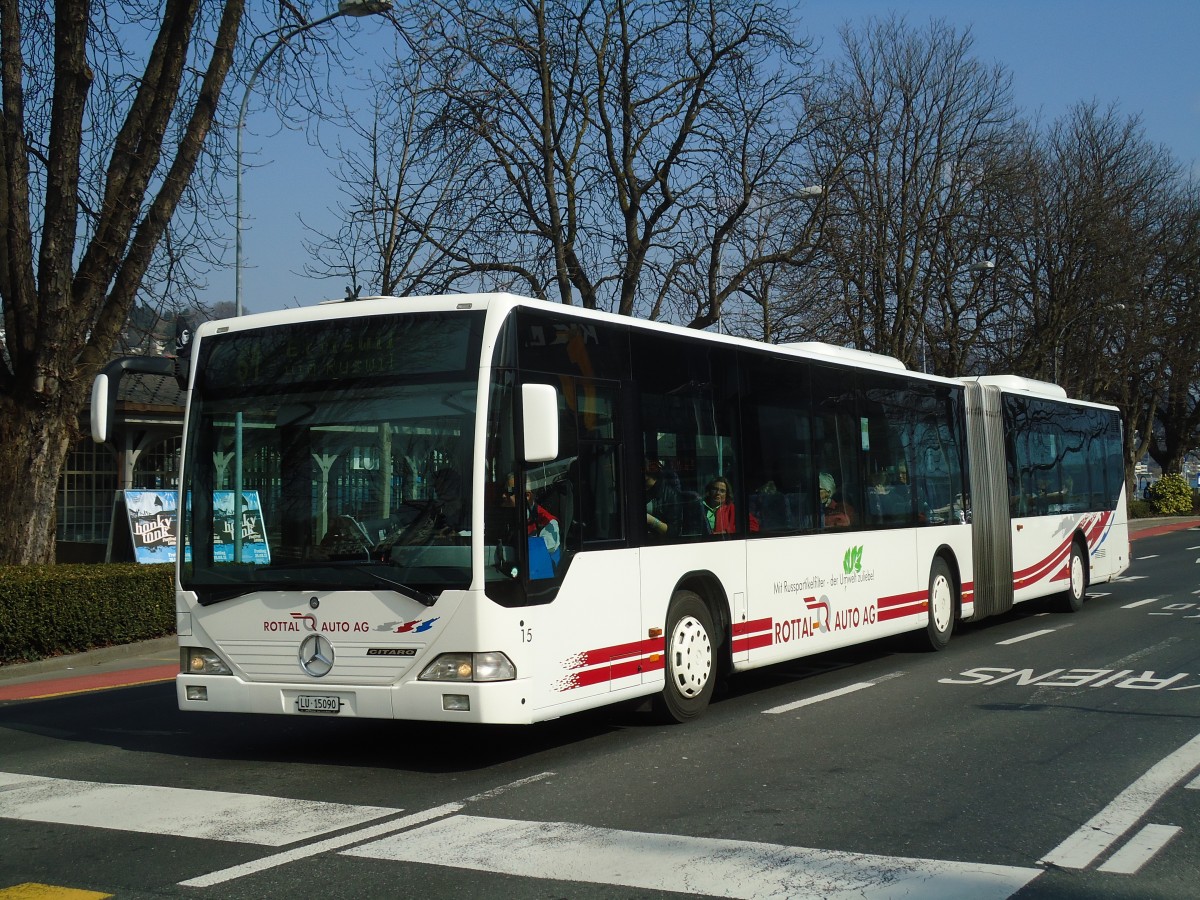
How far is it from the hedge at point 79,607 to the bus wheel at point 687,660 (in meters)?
8.42

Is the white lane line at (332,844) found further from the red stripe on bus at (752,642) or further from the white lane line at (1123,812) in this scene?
the red stripe on bus at (752,642)

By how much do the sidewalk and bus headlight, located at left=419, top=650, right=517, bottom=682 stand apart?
6413 millimetres

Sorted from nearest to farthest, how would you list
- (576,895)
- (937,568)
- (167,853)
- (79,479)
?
(576,895) → (167,853) → (937,568) → (79,479)

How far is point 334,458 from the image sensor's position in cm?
836

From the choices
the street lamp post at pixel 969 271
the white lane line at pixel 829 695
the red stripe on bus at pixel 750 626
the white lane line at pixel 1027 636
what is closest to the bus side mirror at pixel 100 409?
the red stripe on bus at pixel 750 626

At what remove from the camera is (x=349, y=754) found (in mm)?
9016

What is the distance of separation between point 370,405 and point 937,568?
27.5 ft

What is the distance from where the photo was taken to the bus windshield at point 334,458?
804cm

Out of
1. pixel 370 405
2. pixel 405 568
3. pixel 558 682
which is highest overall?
pixel 370 405

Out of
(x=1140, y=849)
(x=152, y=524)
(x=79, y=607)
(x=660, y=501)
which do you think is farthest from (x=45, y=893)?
(x=152, y=524)

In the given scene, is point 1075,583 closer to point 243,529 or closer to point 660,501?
point 660,501

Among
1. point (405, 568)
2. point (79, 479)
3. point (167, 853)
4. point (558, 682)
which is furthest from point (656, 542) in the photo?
point (79, 479)

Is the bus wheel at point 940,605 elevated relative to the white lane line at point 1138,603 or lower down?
elevated

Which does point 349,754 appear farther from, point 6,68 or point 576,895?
point 6,68
